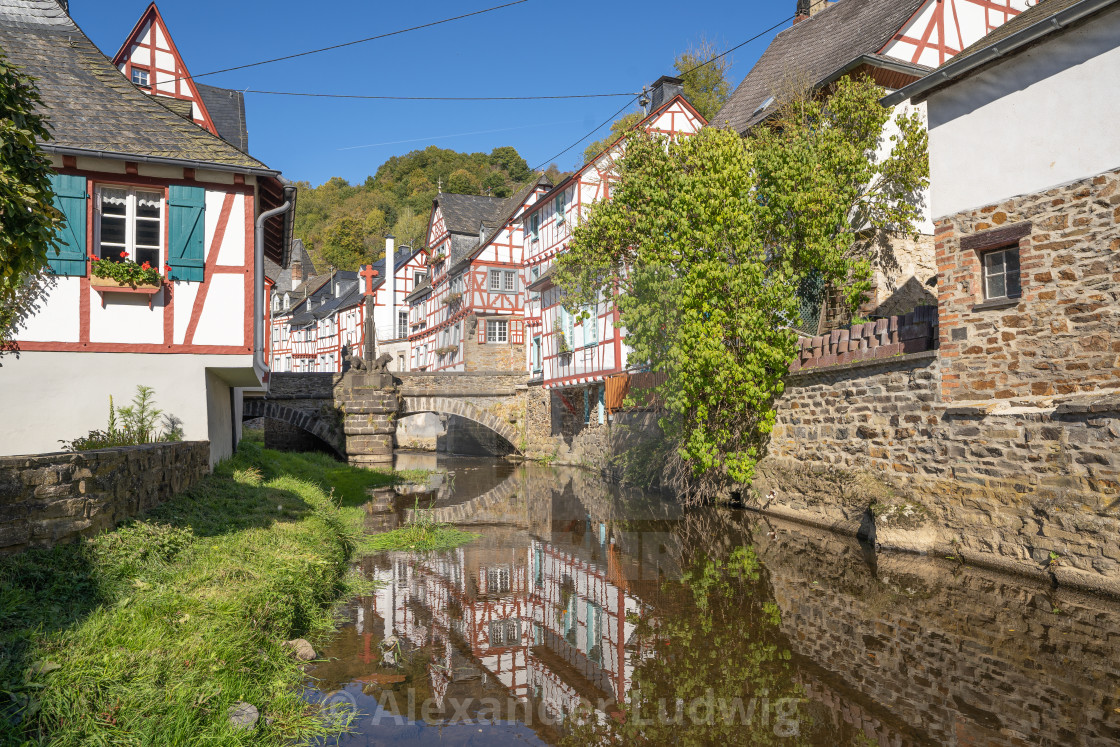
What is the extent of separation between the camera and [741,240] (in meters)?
11.6

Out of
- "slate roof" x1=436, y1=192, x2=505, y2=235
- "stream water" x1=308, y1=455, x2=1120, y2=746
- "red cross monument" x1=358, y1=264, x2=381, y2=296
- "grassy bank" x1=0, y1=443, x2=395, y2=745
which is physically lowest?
"stream water" x1=308, y1=455, x2=1120, y2=746

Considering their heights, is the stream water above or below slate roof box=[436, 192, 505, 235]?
below

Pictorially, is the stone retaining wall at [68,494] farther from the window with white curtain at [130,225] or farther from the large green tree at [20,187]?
the window with white curtain at [130,225]

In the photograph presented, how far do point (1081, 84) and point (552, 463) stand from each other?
60.6ft

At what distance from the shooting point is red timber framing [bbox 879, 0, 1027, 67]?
14742 mm

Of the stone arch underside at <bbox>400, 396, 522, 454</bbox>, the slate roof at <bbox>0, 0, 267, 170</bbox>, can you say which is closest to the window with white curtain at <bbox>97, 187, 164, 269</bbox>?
the slate roof at <bbox>0, 0, 267, 170</bbox>

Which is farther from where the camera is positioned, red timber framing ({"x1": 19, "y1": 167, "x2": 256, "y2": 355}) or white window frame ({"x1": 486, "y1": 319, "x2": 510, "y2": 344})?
white window frame ({"x1": 486, "y1": 319, "x2": 510, "y2": 344})

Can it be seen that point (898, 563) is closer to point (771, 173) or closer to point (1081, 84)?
point (1081, 84)

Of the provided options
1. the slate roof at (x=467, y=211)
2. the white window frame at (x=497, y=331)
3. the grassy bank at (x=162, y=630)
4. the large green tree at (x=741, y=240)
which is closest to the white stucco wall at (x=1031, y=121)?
the large green tree at (x=741, y=240)

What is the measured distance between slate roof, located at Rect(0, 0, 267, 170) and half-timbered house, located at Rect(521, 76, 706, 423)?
35.4 ft

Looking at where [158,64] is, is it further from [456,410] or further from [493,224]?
[493,224]

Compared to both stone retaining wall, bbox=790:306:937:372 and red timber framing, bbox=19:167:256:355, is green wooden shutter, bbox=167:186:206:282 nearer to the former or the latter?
red timber framing, bbox=19:167:256:355

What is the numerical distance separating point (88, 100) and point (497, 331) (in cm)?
2264

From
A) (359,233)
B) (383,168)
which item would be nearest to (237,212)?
(359,233)
